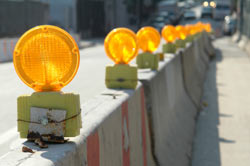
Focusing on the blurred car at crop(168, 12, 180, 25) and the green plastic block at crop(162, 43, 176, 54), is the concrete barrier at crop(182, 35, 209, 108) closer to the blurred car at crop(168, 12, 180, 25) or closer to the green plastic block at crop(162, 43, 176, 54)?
the green plastic block at crop(162, 43, 176, 54)

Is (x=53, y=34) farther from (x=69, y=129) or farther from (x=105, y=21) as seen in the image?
(x=105, y=21)

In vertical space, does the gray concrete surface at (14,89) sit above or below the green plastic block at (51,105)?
below

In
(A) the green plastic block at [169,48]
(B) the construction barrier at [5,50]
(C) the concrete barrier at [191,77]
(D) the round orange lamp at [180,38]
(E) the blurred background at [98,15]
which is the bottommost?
(E) the blurred background at [98,15]

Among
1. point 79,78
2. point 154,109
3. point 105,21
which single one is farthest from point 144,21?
point 154,109

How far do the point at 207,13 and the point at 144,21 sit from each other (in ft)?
27.7

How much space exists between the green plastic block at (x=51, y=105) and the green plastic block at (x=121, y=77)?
2.19 metres

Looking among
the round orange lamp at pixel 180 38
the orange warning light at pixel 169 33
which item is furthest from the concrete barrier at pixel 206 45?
the orange warning light at pixel 169 33

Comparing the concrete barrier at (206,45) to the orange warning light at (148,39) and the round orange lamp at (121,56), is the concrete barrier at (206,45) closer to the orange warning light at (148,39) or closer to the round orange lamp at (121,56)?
the orange warning light at (148,39)

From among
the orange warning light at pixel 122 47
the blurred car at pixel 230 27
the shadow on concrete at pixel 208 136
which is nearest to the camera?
the orange warning light at pixel 122 47

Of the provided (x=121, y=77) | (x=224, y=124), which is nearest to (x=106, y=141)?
(x=121, y=77)

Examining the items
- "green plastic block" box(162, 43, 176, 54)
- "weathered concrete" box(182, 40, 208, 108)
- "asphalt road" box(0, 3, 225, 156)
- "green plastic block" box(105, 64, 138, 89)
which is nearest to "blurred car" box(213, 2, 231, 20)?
"weathered concrete" box(182, 40, 208, 108)

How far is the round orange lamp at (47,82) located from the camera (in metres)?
3.38

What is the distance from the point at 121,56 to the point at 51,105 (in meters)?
2.56

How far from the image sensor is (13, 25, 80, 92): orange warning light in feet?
11.1
